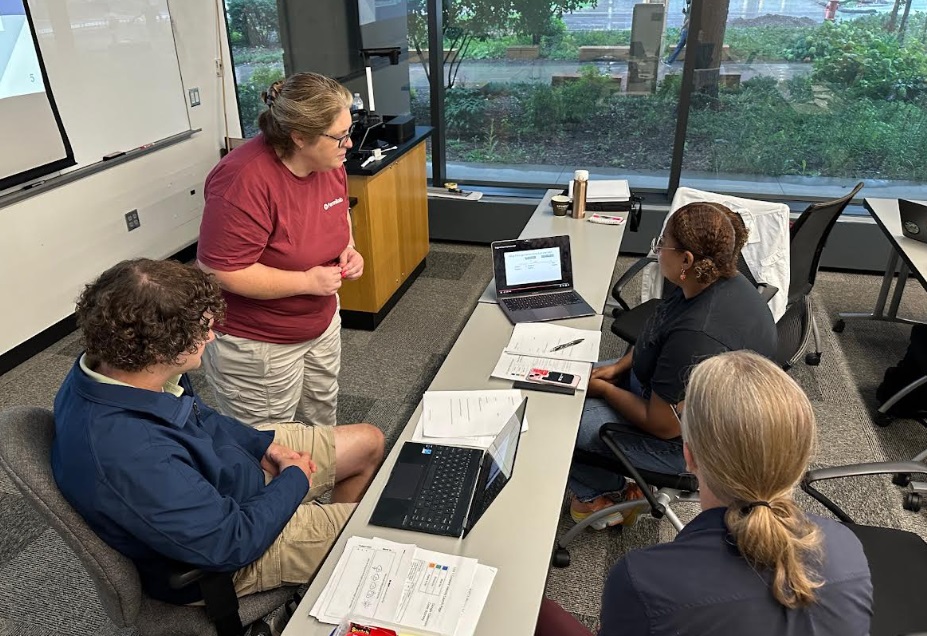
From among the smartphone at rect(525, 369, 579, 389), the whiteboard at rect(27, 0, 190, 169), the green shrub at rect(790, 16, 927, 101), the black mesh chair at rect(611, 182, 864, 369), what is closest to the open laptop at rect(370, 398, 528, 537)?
the smartphone at rect(525, 369, 579, 389)

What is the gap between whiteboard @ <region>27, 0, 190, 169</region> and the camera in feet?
11.4

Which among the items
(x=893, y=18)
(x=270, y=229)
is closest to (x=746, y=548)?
(x=270, y=229)

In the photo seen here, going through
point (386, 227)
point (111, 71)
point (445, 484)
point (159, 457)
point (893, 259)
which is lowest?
point (893, 259)

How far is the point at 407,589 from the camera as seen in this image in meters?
1.33

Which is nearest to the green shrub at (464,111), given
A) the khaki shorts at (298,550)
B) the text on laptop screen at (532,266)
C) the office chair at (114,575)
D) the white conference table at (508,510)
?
the text on laptop screen at (532,266)

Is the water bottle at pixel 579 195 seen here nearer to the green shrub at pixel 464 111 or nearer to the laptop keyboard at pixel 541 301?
the laptop keyboard at pixel 541 301

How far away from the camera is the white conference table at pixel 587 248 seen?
259 centimetres

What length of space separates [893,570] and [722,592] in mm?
1001

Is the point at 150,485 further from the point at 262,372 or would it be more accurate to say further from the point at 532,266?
the point at 532,266

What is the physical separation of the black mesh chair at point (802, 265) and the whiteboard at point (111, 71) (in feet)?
12.1

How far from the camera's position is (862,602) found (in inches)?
40.8

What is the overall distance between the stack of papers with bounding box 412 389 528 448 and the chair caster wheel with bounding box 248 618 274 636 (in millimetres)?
577

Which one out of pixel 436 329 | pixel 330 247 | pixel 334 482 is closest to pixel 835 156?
pixel 436 329

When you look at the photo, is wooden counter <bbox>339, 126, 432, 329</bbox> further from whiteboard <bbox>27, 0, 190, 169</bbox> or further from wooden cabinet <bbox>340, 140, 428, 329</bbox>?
whiteboard <bbox>27, 0, 190, 169</bbox>
